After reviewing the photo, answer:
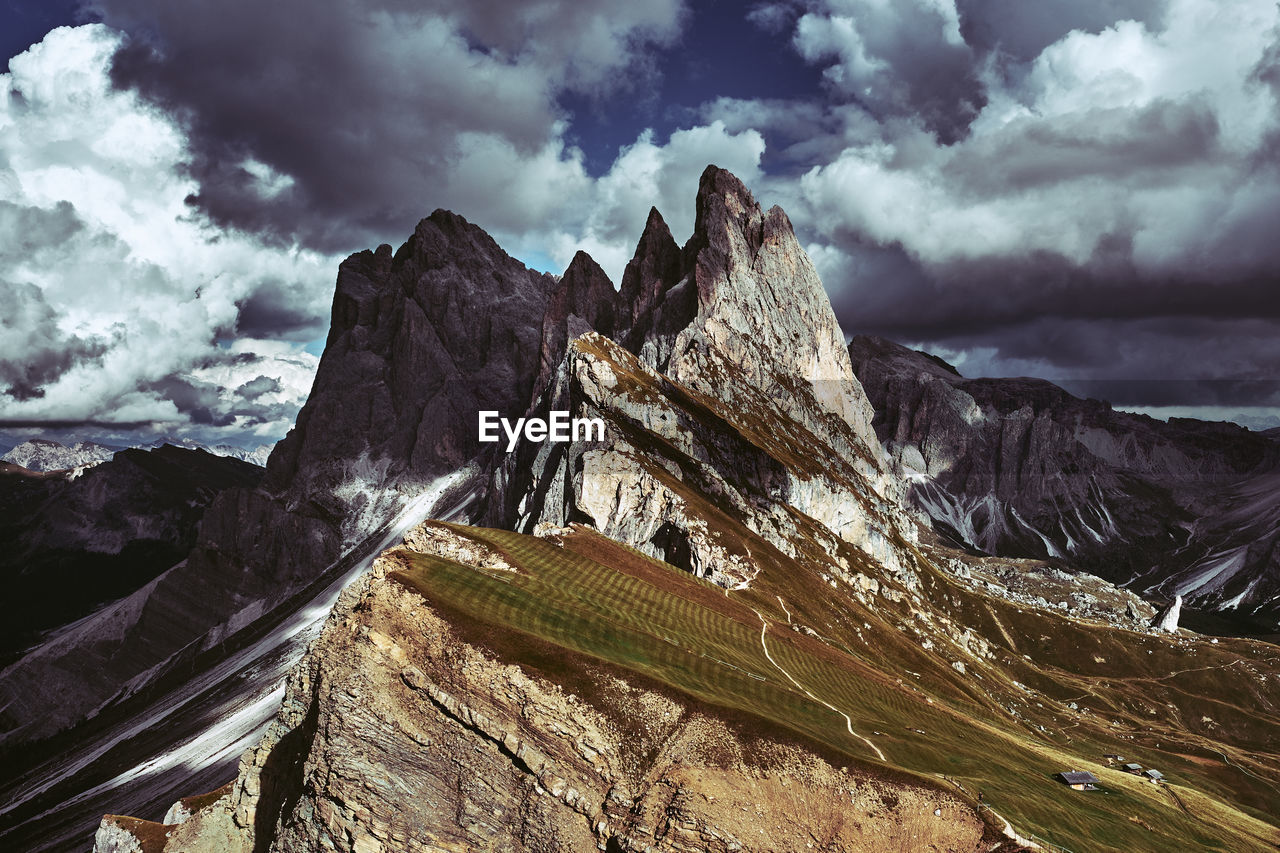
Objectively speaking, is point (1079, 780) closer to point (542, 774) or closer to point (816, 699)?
point (816, 699)

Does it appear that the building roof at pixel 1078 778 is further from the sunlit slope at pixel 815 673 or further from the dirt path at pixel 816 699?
the dirt path at pixel 816 699

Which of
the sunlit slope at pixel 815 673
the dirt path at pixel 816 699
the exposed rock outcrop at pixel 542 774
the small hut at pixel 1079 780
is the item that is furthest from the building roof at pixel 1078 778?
the exposed rock outcrop at pixel 542 774

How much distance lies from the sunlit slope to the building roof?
5.32 feet

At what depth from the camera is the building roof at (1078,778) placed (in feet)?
204

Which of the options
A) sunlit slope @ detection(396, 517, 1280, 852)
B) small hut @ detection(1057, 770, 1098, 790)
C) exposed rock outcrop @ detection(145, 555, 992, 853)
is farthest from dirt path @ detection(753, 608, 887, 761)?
small hut @ detection(1057, 770, 1098, 790)

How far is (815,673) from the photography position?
66.9m

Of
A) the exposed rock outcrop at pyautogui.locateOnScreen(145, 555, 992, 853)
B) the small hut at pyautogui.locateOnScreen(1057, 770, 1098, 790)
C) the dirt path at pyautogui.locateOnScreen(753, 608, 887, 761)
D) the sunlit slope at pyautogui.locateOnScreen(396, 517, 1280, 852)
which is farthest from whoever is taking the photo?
the small hut at pyautogui.locateOnScreen(1057, 770, 1098, 790)

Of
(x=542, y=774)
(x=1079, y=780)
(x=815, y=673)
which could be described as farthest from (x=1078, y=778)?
(x=542, y=774)

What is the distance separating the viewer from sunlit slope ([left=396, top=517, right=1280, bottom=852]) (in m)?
45.6

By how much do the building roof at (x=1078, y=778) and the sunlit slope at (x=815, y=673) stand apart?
1.62 metres

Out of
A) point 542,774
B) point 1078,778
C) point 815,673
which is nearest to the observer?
point 542,774

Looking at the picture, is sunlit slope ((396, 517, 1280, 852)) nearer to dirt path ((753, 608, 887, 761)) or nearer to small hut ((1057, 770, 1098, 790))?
dirt path ((753, 608, 887, 761))

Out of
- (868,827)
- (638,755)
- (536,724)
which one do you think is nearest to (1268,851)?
(868,827)

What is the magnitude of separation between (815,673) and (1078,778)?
25.0m
